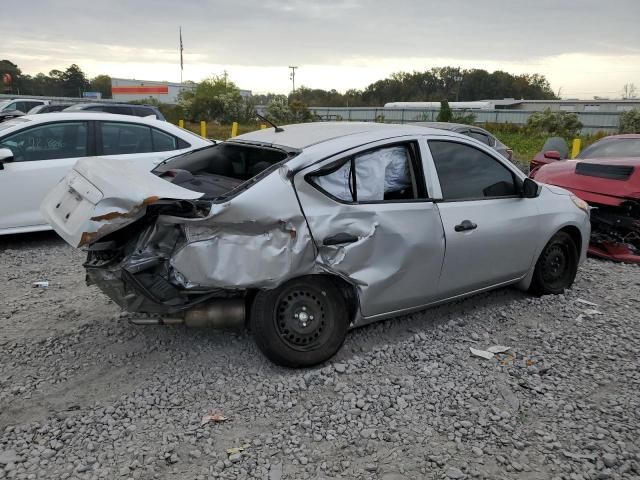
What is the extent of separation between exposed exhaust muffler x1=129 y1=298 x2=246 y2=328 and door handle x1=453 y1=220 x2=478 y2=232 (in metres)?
1.73

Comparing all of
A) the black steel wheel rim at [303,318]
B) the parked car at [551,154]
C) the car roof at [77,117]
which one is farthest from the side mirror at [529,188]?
the car roof at [77,117]

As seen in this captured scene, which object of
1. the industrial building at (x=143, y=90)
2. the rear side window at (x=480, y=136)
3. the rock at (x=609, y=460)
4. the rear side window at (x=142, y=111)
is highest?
the industrial building at (x=143, y=90)

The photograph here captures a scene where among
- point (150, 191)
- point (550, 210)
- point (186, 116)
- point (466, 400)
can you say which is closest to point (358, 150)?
point (150, 191)

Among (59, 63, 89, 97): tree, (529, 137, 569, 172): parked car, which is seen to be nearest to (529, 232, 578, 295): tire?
(529, 137, 569, 172): parked car

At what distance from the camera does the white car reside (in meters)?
6.54

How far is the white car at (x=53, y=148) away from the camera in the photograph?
654cm

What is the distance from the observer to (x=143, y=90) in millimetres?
62531

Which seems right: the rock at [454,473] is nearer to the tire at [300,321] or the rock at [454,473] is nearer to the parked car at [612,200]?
the tire at [300,321]

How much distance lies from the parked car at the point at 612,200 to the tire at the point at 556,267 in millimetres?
1484

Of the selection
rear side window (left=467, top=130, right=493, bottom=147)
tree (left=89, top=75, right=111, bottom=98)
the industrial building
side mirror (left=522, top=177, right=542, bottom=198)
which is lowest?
side mirror (left=522, top=177, right=542, bottom=198)

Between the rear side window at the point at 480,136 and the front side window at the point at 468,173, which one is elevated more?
the rear side window at the point at 480,136

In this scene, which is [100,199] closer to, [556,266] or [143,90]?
[556,266]

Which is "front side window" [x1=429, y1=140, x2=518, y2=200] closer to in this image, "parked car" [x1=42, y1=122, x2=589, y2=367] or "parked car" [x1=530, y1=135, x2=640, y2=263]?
"parked car" [x1=42, y1=122, x2=589, y2=367]

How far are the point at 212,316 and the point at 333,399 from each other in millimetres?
935
